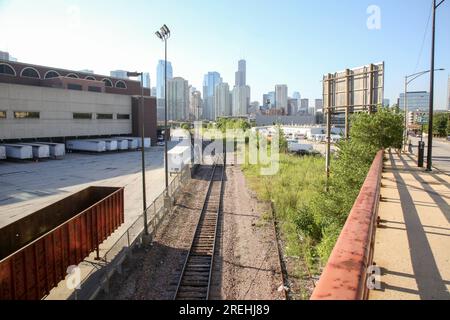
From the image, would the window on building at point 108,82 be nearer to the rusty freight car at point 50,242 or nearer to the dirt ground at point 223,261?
the dirt ground at point 223,261

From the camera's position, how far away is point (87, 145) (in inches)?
2020

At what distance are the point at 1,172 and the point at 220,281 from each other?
30.3 m

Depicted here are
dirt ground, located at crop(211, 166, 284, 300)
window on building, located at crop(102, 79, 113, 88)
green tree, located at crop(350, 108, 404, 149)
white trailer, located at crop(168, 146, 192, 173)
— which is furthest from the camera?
window on building, located at crop(102, 79, 113, 88)

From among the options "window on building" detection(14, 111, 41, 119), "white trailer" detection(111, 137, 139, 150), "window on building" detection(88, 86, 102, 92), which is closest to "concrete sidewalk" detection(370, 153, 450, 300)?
"window on building" detection(14, 111, 41, 119)

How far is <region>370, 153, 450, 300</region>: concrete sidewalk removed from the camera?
411 cm

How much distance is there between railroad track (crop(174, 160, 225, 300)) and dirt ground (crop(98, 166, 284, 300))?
9.2 inches

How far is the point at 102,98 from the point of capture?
5719cm

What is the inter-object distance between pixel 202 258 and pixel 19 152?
34.2 m

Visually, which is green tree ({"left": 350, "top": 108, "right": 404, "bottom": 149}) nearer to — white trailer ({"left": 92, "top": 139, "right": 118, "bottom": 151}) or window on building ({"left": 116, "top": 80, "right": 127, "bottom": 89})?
white trailer ({"left": 92, "top": 139, "right": 118, "bottom": 151})

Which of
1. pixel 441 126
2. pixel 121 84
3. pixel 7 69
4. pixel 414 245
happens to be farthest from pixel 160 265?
pixel 441 126

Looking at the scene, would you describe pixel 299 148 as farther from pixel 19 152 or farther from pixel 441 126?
pixel 441 126

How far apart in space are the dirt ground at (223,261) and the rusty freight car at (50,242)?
5.20ft

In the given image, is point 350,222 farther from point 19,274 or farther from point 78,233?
point 78,233
